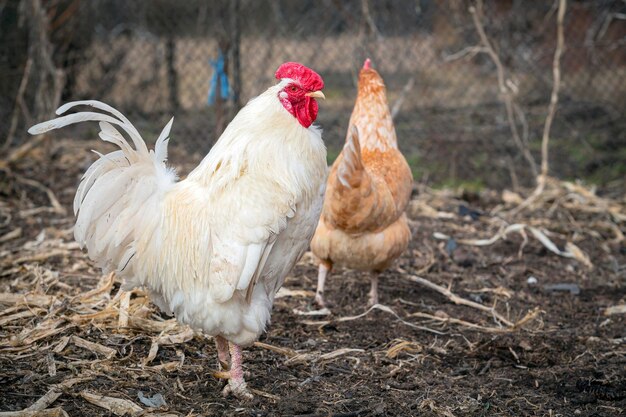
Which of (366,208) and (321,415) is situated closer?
(321,415)

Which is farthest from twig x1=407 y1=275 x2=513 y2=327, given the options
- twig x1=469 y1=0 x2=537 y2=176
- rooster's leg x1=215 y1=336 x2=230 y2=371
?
twig x1=469 y1=0 x2=537 y2=176

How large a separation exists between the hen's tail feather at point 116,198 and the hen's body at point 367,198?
3.96 ft

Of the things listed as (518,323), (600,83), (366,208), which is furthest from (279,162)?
(600,83)

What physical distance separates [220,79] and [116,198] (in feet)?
12.8

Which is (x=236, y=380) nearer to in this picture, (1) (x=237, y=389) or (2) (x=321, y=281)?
(1) (x=237, y=389)

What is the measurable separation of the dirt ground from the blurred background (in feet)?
7.66

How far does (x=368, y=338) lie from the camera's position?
420cm

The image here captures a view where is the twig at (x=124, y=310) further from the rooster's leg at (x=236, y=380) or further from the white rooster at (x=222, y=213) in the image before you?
the rooster's leg at (x=236, y=380)

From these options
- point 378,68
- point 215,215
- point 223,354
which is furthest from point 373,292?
point 378,68

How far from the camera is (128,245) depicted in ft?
10.7

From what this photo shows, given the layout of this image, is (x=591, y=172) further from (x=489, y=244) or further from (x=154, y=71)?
(x=154, y=71)

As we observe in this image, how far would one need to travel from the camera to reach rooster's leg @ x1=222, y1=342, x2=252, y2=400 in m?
3.31

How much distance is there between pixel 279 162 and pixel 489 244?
3.23m

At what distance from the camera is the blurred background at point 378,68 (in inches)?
326
